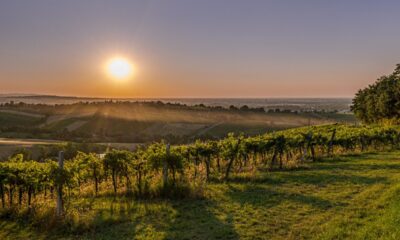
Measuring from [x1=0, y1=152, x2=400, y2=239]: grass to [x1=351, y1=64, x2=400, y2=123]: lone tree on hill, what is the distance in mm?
36580

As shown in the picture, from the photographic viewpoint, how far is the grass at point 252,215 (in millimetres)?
8352

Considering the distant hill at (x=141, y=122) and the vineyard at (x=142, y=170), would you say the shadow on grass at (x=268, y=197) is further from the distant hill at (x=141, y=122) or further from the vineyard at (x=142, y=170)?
the distant hill at (x=141, y=122)

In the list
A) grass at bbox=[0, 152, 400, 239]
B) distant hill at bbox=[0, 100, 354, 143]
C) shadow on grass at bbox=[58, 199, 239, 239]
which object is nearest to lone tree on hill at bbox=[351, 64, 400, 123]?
distant hill at bbox=[0, 100, 354, 143]

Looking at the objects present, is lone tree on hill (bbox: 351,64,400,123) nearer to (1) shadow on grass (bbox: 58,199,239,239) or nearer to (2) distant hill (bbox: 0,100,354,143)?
(2) distant hill (bbox: 0,100,354,143)

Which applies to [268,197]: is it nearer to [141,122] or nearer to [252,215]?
[252,215]

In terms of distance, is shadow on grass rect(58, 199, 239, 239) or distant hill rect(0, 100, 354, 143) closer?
shadow on grass rect(58, 199, 239, 239)

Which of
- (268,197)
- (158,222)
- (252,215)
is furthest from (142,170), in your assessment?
(252,215)

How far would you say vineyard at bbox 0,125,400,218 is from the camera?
37.8ft

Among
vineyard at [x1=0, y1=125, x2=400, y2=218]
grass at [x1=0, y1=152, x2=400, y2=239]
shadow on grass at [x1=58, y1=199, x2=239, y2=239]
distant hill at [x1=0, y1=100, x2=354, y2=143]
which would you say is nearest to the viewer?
grass at [x1=0, y1=152, x2=400, y2=239]

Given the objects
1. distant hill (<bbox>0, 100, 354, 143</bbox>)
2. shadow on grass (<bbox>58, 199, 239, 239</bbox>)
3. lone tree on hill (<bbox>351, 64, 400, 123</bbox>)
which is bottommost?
distant hill (<bbox>0, 100, 354, 143</bbox>)

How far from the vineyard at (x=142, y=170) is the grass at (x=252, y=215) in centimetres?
78

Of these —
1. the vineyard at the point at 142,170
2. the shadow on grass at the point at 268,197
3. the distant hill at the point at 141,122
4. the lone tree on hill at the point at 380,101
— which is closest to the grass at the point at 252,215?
the shadow on grass at the point at 268,197

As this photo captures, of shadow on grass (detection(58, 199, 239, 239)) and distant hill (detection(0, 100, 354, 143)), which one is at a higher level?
shadow on grass (detection(58, 199, 239, 239))

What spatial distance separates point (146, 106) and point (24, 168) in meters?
113
